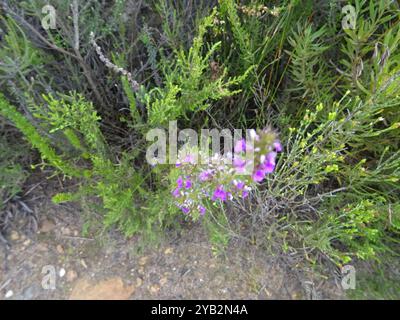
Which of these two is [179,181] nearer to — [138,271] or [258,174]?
[258,174]

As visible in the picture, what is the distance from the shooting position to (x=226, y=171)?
1.32 metres

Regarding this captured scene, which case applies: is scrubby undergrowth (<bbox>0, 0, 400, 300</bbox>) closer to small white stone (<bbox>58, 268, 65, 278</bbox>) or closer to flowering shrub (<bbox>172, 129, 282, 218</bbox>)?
flowering shrub (<bbox>172, 129, 282, 218</bbox>)

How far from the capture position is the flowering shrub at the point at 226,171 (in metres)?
1.17

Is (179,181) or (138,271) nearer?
(179,181)

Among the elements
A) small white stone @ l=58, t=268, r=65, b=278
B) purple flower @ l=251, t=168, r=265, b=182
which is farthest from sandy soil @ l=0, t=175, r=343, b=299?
purple flower @ l=251, t=168, r=265, b=182

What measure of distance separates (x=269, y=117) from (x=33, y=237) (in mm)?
1441

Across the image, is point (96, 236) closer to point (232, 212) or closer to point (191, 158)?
point (232, 212)

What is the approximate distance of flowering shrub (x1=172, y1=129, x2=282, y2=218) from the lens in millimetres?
1175

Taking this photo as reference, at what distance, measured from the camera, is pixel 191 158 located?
140 cm

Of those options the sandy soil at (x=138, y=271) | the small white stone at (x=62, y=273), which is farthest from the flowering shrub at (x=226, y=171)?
the small white stone at (x=62, y=273)

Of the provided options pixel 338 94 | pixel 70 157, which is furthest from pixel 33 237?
pixel 338 94

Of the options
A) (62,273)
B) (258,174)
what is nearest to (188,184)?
(258,174)

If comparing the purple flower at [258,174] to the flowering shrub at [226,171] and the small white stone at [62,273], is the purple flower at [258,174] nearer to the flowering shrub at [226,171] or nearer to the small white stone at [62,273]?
the flowering shrub at [226,171]
